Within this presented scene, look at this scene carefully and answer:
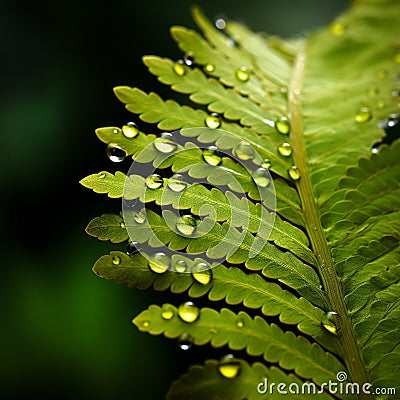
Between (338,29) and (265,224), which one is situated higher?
(338,29)

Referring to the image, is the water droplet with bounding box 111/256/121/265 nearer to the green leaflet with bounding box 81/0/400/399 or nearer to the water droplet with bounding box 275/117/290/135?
the green leaflet with bounding box 81/0/400/399

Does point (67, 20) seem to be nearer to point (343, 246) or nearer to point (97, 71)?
point (97, 71)

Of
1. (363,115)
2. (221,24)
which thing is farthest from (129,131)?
(221,24)

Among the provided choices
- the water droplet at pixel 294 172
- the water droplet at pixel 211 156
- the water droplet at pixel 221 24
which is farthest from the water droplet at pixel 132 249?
the water droplet at pixel 221 24

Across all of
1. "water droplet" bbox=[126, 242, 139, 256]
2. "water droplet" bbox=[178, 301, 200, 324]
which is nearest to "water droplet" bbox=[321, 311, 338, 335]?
"water droplet" bbox=[178, 301, 200, 324]

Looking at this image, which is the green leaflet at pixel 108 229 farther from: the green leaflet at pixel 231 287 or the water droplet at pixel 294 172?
the water droplet at pixel 294 172

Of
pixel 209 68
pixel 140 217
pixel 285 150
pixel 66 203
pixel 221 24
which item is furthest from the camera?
pixel 221 24

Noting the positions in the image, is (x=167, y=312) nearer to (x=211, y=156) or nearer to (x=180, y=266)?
(x=180, y=266)

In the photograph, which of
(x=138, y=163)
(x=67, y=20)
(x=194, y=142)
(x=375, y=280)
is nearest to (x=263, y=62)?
(x=194, y=142)
